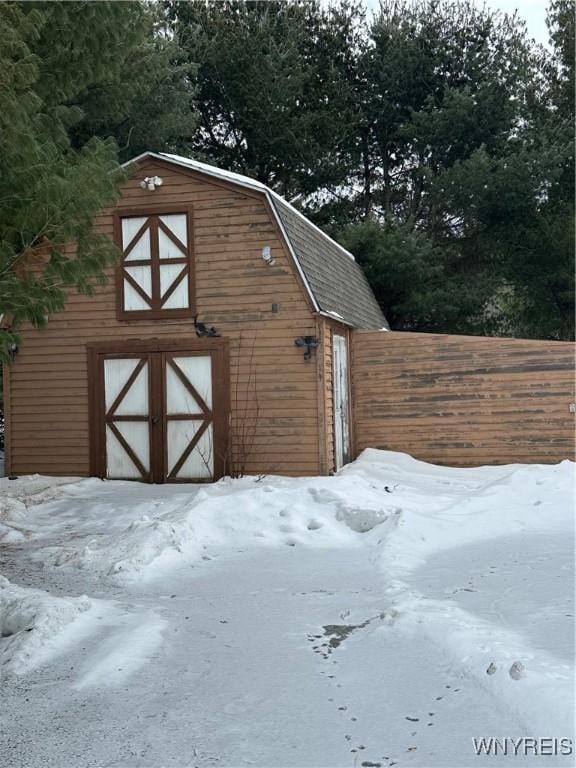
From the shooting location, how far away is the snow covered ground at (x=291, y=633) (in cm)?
278

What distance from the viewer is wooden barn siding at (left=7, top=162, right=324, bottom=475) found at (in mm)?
9852

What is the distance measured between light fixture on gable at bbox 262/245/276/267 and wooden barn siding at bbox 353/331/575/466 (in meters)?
2.43

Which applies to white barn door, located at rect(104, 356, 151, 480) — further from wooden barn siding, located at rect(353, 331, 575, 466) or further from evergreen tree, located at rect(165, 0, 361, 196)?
evergreen tree, located at rect(165, 0, 361, 196)

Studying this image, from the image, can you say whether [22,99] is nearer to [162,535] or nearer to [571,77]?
[162,535]

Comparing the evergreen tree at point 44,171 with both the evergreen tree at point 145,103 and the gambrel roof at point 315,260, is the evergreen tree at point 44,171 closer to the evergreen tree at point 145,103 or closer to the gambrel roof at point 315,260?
the gambrel roof at point 315,260

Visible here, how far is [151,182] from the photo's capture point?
33.5 ft

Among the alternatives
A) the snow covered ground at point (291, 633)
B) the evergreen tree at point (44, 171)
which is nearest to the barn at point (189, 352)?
the snow covered ground at point (291, 633)

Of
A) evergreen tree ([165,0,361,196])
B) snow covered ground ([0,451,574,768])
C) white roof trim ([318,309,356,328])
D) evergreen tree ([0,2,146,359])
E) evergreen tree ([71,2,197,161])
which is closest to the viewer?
snow covered ground ([0,451,574,768])

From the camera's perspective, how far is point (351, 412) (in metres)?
11.4

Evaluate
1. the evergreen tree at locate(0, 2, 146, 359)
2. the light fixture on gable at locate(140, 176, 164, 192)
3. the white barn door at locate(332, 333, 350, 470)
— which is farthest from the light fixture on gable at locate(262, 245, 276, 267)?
the evergreen tree at locate(0, 2, 146, 359)

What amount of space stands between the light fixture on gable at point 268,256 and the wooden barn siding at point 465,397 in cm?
243

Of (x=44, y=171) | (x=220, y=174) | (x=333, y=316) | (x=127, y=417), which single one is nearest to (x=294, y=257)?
(x=333, y=316)

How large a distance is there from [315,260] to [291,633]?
25.3 ft

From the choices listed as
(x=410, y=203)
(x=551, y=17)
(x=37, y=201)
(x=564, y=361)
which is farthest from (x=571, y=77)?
(x=37, y=201)
